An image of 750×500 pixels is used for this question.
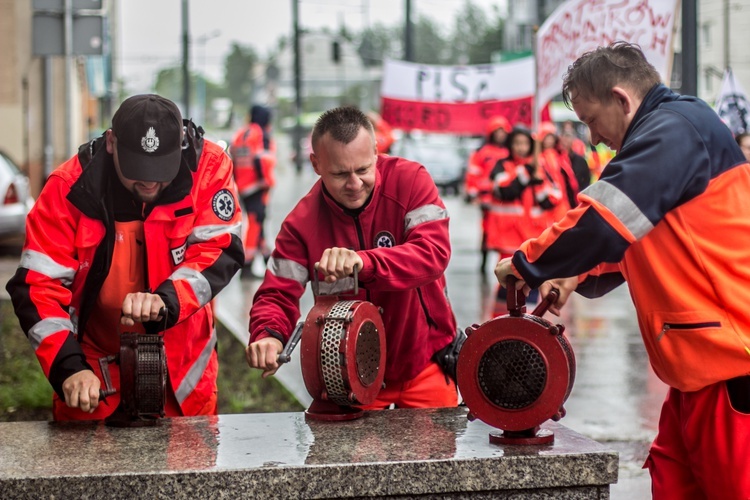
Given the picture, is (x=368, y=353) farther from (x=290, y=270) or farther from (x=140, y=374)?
(x=140, y=374)

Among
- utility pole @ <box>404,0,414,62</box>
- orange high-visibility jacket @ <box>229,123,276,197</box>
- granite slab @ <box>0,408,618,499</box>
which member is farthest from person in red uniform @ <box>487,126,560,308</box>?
utility pole @ <box>404,0,414,62</box>

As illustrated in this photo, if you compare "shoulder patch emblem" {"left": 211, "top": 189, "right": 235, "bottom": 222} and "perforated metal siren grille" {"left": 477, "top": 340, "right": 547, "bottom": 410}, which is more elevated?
"shoulder patch emblem" {"left": 211, "top": 189, "right": 235, "bottom": 222}

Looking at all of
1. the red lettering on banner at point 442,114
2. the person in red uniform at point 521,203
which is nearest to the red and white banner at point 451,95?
the red lettering on banner at point 442,114

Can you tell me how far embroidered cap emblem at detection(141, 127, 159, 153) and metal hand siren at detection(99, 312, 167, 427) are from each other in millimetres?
597

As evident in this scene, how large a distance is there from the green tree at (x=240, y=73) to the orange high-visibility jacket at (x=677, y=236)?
142422 millimetres

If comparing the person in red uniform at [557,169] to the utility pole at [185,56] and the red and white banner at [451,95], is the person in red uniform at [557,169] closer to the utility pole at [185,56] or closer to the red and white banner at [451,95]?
the red and white banner at [451,95]

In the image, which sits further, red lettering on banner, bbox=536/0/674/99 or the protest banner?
the protest banner

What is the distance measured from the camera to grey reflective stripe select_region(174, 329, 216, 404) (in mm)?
4734

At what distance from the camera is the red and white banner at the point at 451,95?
1463 centimetres

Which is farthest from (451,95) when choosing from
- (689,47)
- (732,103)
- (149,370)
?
(149,370)

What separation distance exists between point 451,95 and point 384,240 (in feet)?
35.5

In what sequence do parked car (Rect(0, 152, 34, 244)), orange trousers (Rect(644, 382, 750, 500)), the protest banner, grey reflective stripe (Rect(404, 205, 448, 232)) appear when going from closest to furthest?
orange trousers (Rect(644, 382, 750, 500))
grey reflective stripe (Rect(404, 205, 448, 232))
the protest banner
parked car (Rect(0, 152, 34, 244))

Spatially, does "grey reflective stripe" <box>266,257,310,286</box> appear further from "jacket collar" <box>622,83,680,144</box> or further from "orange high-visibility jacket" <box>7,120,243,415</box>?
"jacket collar" <box>622,83,680,144</box>

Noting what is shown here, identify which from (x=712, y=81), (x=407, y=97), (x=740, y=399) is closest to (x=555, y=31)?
(x=407, y=97)
